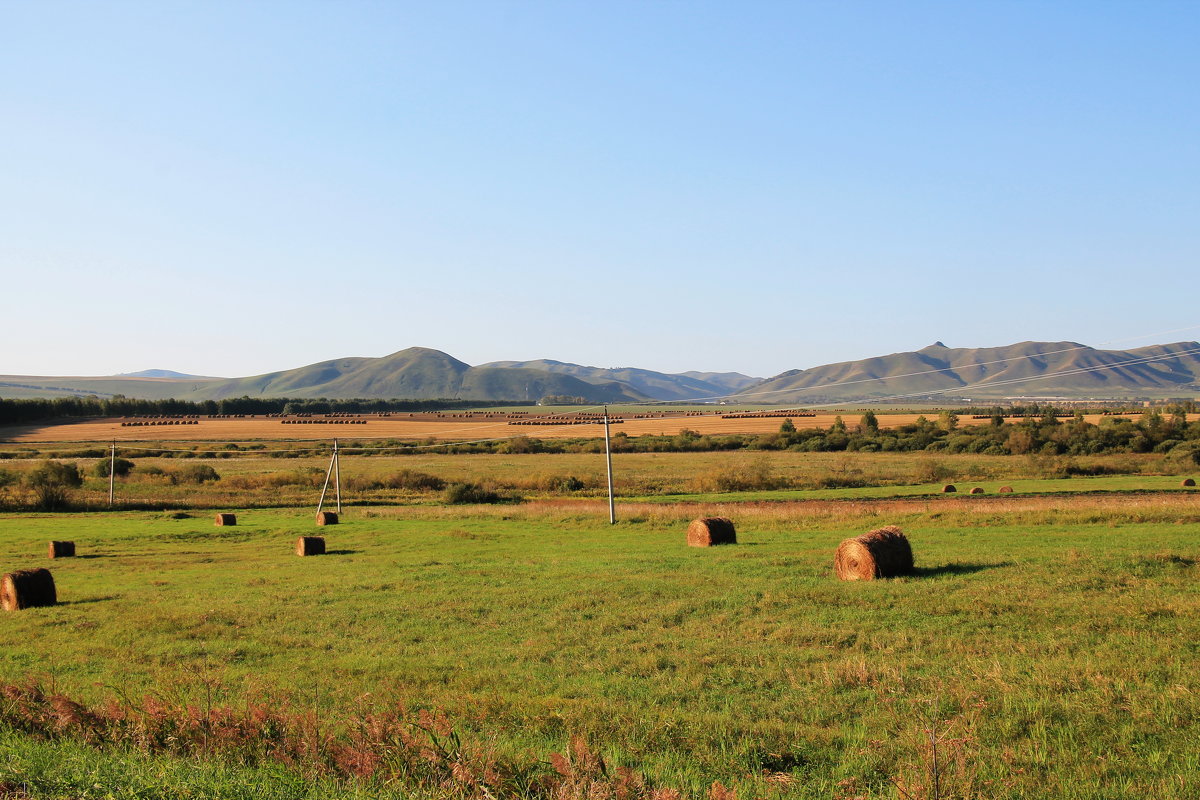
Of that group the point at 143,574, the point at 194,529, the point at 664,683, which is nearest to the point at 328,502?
the point at 194,529

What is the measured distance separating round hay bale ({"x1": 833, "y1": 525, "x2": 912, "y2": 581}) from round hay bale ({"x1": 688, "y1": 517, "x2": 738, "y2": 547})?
23.9 feet

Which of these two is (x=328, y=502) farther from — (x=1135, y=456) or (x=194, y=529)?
(x=1135, y=456)

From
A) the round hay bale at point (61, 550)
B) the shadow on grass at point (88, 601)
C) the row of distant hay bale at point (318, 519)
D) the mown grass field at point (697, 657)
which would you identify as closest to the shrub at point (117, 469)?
the row of distant hay bale at point (318, 519)

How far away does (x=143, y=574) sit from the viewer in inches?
907

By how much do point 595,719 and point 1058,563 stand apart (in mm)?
12403

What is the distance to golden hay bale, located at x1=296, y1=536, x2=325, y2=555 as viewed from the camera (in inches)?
1039

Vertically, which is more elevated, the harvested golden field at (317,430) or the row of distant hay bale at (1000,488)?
the harvested golden field at (317,430)

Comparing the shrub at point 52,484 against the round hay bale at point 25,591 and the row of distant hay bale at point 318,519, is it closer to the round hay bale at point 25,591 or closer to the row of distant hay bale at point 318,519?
the row of distant hay bale at point 318,519

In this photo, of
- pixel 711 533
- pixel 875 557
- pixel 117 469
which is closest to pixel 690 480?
pixel 711 533

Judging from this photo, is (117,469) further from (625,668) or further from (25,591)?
(625,668)

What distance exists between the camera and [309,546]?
86.8ft

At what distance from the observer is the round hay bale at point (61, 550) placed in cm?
2592

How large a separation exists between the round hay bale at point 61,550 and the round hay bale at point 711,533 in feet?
62.0

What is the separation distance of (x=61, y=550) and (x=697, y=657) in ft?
74.8
